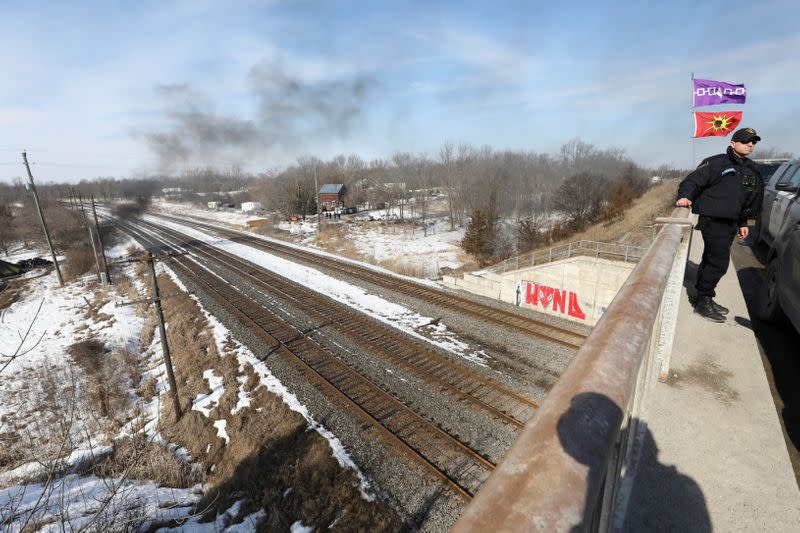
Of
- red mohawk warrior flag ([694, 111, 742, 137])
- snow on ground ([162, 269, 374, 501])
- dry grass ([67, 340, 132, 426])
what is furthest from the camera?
dry grass ([67, 340, 132, 426])

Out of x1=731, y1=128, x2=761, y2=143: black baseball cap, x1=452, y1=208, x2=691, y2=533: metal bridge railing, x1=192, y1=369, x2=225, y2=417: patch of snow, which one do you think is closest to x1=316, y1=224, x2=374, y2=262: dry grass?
x1=192, y1=369, x2=225, y2=417: patch of snow

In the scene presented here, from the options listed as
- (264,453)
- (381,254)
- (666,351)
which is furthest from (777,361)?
(381,254)

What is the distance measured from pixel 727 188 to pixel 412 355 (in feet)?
31.9

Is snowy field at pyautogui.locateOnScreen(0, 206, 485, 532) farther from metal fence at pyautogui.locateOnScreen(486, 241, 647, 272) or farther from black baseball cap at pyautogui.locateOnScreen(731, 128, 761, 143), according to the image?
black baseball cap at pyautogui.locateOnScreen(731, 128, 761, 143)

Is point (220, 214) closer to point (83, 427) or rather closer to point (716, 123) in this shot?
point (83, 427)

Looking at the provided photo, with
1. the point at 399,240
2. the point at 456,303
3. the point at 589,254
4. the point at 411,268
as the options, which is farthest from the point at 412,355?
the point at 399,240

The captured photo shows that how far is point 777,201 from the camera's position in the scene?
288 inches

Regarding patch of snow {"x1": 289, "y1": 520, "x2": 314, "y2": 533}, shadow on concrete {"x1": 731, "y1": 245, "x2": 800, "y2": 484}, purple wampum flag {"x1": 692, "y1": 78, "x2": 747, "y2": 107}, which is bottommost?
patch of snow {"x1": 289, "y1": 520, "x2": 314, "y2": 533}

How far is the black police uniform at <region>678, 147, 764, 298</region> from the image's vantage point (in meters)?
3.91

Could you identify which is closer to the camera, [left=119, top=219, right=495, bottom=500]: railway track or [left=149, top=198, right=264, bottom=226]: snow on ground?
[left=119, top=219, right=495, bottom=500]: railway track

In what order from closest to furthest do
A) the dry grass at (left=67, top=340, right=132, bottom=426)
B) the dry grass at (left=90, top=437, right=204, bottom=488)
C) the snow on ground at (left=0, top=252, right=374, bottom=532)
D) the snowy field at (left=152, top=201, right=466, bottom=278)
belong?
the snow on ground at (left=0, top=252, right=374, bottom=532) < the dry grass at (left=90, top=437, right=204, bottom=488) < the dry grass at (left=67, top=340, right=132, bottom=426) < the snowy field at (left=152, top=201, right=466, bottom=278)

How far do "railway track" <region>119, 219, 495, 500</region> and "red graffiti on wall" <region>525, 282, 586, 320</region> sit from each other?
9.20 meters

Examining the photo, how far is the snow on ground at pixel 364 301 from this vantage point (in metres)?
13.0

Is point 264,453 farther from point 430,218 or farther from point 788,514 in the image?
point 430,218
